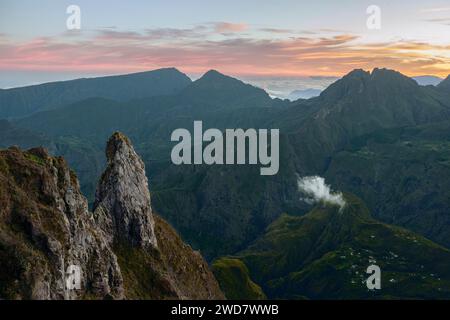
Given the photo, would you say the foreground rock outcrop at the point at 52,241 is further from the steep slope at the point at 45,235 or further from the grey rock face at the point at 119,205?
the grey rock face at the point at 119,205

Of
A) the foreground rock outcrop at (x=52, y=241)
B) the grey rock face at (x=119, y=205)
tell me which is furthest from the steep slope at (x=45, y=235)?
the grey rock face at (x=119, y=205)

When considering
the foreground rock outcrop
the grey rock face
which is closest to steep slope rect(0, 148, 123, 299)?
the foreground rock outcrop

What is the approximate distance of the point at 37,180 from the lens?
5079 inches

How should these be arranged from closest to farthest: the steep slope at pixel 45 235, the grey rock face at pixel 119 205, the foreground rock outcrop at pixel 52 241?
the steep slope at pixel 45 235, the foreground rock outcrop at pixel 52 241, the grey rock face at pixel 119 205

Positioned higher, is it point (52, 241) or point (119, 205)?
point (52, 241)

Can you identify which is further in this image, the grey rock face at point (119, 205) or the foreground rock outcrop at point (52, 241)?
the grey rock face at point (119, 205)

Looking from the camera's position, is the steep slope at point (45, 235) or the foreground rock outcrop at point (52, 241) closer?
the steep slope at point (45, 235)

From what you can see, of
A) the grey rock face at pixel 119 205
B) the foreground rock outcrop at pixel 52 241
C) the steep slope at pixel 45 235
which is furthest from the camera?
the grey rock face at pixel 119 205

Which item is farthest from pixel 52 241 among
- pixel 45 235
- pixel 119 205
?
pixel 119 205

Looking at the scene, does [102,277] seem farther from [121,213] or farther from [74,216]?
[121,213]

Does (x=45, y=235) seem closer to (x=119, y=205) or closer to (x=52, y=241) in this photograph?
(x=52, y=241)
